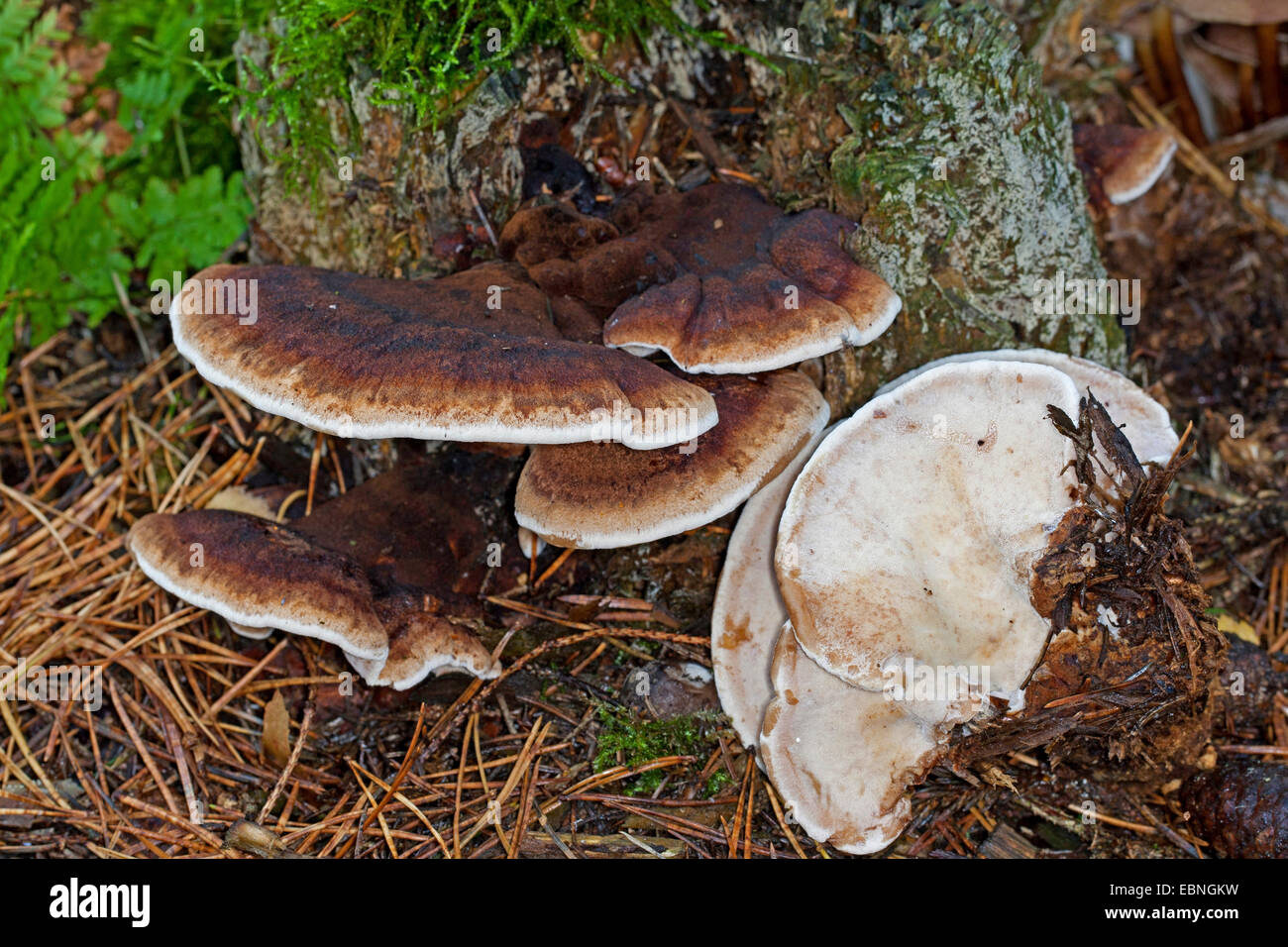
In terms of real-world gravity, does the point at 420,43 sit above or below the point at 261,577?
above

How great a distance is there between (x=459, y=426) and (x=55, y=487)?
106 inches

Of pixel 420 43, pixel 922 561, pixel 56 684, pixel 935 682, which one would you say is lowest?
pixel 56 684

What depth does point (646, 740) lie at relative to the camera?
324cm

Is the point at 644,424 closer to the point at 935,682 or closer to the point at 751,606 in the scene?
the point at 751,606

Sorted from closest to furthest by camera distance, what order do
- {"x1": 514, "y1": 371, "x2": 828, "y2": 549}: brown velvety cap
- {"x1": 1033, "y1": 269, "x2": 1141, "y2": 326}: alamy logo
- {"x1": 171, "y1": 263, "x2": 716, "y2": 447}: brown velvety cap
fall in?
1. {"x1": 171, "y1": 263, "x2": 716, "y2": 447}: brown velvety cap
2. {"x1": 514, "y1": 371, "x2": 828, "y2": 549}: brown velvety cap
3. {"x1": 1033, "y1": 269, "x2": 1141, "y2": 326}: alamy logo

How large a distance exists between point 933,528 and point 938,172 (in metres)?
1.35

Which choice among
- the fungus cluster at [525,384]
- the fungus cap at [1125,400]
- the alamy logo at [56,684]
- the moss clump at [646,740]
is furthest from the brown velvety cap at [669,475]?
the alamy logo at [56,684]

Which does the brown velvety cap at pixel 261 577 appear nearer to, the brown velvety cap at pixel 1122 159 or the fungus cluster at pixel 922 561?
the fungus cluster at pixel 922 561

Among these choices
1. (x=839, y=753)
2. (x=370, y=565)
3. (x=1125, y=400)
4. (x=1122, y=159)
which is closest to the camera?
(x=839, y=753)

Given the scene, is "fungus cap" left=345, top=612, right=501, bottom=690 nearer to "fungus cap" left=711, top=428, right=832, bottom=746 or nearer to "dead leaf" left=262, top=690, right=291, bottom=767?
"dead leaf" left=262, top=690, right=291, bottom=767

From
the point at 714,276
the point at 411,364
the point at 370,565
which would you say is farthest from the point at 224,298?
the point at 714,276

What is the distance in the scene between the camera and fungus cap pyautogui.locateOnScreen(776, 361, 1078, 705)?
2.91 m

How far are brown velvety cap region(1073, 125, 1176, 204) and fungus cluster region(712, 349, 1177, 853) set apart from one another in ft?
4.95
